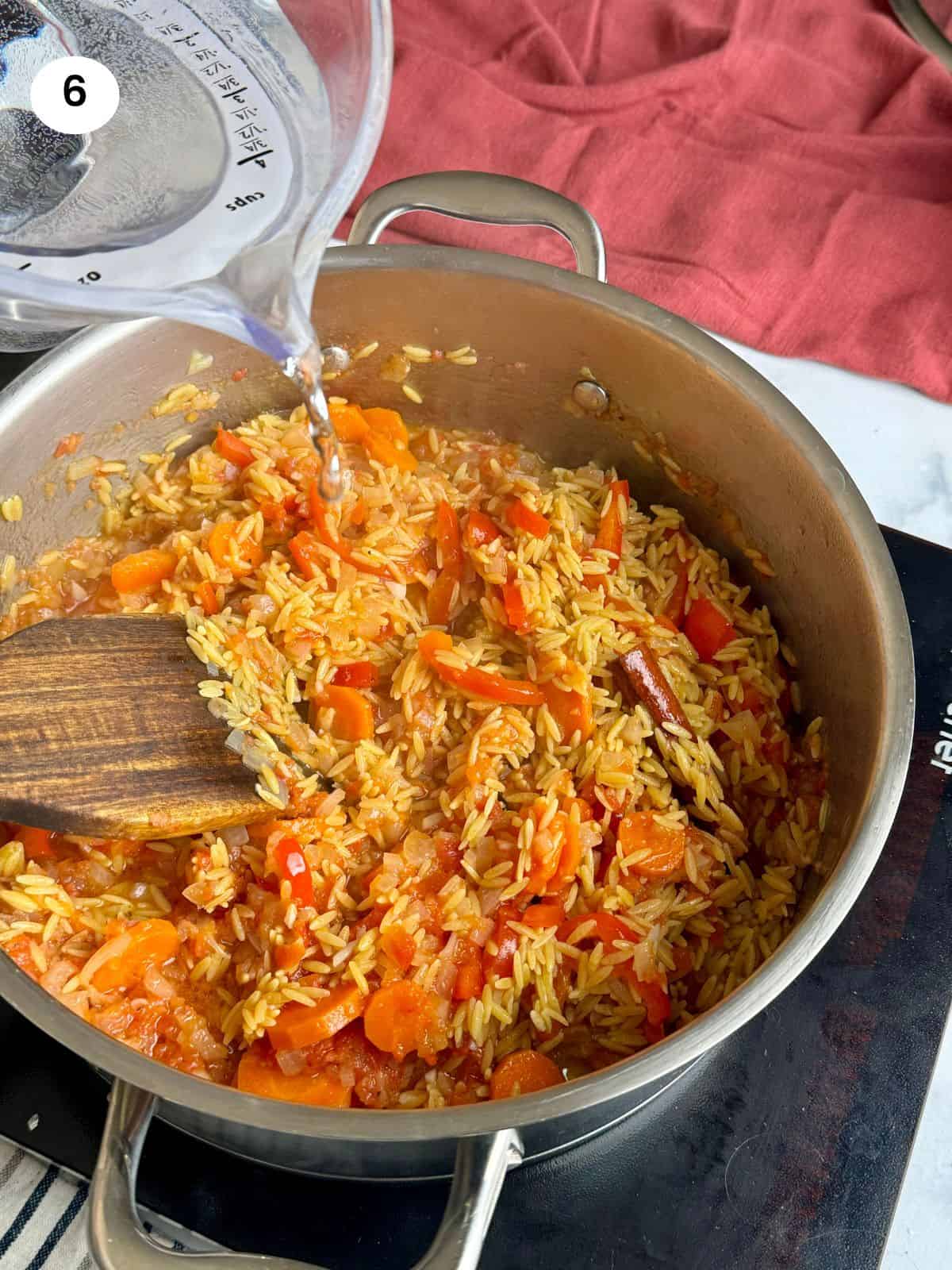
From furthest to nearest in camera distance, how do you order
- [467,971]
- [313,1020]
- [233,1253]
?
1. [467,971]
2. [313,1020]
3. [233,1253]

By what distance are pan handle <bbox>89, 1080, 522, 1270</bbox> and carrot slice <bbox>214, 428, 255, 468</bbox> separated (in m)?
1.25

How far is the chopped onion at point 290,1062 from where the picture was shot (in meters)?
1.70

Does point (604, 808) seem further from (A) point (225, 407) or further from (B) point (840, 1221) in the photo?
(A) point (225, 407)

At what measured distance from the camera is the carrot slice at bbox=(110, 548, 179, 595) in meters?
2.12

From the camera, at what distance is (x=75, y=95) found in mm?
1541

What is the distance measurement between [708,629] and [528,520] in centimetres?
41

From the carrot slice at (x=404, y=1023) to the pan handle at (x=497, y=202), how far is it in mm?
1304

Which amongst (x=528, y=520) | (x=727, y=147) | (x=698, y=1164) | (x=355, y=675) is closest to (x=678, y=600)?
(x=528, y=520)

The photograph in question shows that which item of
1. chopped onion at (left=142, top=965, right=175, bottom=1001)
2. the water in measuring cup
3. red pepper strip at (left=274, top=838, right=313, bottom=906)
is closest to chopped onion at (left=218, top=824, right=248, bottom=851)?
red pepper strip at (left=274, top=838, right=313, bottom=906)

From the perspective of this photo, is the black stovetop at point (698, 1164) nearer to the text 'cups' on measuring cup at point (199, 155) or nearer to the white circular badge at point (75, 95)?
the text 'cups' on measuring cup at point (199, 155)

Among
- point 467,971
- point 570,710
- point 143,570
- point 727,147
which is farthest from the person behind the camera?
point 727,147

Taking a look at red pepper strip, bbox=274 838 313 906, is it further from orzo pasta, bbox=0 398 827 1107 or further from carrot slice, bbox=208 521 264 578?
carrot slice, bbox=208 521 264 578

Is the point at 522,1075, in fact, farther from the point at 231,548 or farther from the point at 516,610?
the point at 231,548

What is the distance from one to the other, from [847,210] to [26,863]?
8.01 ft
